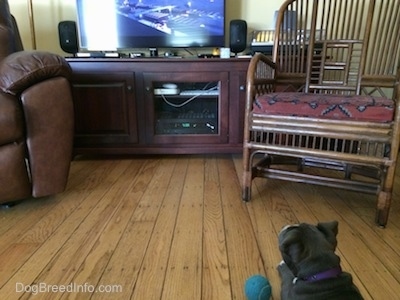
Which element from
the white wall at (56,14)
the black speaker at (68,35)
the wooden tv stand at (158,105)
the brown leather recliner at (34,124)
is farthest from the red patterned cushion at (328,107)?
the black speaker at (68,35)

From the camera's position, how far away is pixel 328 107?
1.12 m

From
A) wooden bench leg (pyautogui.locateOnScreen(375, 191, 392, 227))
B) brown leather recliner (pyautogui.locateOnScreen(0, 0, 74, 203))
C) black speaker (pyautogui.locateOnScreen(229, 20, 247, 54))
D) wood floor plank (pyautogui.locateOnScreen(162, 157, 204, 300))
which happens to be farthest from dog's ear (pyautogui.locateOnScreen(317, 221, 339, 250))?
black speaker (pyautogui.locateOnScreen(229, 20, 247, 54))

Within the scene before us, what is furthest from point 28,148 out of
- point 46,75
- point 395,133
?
point 395,133

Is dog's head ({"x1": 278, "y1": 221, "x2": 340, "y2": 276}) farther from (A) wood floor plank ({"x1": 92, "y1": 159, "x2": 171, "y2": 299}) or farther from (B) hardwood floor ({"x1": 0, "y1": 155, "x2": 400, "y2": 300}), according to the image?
(A) wood floor plank ({"x1": 92, "y1": 159, "x2": 171, "y2": 299})

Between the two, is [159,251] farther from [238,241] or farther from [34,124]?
[34,124]

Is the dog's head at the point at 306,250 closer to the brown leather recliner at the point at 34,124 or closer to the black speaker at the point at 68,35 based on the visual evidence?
the brown leather recliner at the point at 34,124

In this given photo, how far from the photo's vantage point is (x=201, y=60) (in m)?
1.78

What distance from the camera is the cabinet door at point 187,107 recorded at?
1817 millimetres

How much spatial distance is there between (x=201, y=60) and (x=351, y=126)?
0.96 m

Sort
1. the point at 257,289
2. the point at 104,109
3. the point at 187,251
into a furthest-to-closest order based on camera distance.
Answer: the point at 104,109 → the point at 187,251 → the point at 257,289

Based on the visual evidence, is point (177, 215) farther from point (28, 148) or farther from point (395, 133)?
point (395, 133)

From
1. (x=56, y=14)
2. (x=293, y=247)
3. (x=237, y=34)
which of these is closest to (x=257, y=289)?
(x=293, y=247)

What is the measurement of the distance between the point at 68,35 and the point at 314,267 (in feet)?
6.32

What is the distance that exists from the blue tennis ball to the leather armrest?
1.01m
